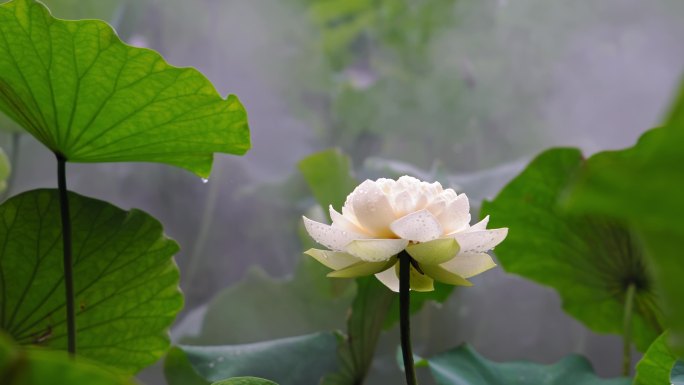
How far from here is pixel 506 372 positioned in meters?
0.64

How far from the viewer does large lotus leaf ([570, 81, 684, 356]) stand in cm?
20

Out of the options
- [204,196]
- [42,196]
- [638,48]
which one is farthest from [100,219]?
[638,48]

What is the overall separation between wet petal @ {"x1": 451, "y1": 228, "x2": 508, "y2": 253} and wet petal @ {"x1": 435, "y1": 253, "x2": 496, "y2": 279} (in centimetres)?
2

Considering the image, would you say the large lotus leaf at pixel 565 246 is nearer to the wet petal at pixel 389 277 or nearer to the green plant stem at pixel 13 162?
the wet petal at pixel 389 277

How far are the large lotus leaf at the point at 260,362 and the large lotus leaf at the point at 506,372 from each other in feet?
0.33

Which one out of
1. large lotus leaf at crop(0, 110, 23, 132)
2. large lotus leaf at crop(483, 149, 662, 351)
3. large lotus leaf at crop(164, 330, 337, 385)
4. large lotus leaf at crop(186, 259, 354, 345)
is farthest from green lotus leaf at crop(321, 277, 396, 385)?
large lotus leaf at crop(0, 110, 23, 132)

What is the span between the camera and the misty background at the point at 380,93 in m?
1.32

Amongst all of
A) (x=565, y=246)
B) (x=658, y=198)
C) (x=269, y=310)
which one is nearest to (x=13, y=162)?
(x=269, y=310)

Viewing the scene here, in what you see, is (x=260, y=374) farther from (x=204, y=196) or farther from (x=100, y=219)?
(x=204, y=196)

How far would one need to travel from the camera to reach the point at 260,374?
0.62 meters

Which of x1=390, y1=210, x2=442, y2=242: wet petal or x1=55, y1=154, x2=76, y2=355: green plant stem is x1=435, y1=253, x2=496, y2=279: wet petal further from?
x1=55, y1=154, x2=76, y2=355: green plant stem

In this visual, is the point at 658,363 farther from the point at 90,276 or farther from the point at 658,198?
the point at 90,276

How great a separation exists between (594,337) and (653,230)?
3.70 feet

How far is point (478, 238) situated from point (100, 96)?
291mm
